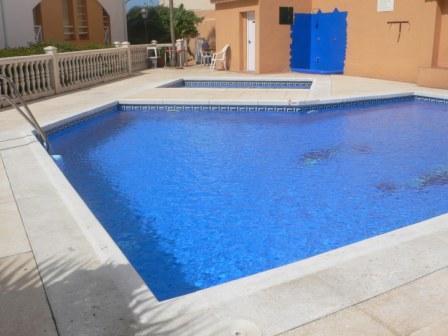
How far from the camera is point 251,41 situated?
18781 mm

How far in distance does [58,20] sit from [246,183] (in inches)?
680

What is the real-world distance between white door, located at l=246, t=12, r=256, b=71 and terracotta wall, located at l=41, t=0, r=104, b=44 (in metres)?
8.27

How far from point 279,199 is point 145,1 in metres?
28.7

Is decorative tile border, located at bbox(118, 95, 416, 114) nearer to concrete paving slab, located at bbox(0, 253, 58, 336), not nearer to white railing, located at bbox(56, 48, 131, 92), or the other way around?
white railing, located at bbox(56, 48, 131, 92)

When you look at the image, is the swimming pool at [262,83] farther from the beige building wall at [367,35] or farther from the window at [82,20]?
the window at [82,20]

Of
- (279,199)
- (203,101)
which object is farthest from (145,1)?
(279,199)

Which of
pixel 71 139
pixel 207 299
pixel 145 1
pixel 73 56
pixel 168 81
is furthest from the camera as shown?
pixel 145 1

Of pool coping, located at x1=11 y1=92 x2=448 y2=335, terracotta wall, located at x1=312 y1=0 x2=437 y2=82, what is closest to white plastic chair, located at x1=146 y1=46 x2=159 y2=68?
terracotta wall, located at x1=312 y1=0 x2=437 y2=82

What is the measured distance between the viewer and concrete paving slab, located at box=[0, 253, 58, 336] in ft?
8.96

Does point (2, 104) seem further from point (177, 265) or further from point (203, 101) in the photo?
point (177, 265)

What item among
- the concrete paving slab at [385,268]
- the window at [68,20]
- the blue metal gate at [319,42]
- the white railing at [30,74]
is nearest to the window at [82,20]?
the window at [68,20]

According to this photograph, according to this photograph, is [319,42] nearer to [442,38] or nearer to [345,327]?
[442,38]

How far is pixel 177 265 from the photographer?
473 cm

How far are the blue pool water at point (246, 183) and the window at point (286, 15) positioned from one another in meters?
7.48
